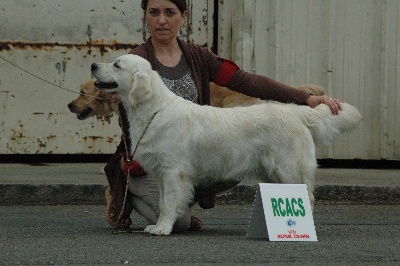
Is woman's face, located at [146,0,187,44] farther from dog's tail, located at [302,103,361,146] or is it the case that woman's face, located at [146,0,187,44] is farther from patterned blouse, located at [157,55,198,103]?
dog's tail, located at [302,103,361,146]

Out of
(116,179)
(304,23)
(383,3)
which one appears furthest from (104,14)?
(116,179)

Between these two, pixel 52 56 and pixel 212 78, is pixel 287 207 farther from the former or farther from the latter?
pixel 52 56

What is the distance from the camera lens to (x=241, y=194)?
10.8m

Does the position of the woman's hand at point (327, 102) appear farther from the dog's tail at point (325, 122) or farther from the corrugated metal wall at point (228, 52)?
the corrugated metal wall at point (228, 52)

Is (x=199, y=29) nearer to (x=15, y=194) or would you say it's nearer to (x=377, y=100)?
(x=377, y=100)

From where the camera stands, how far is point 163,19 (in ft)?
27.3

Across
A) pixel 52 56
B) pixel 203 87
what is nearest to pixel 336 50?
→ pixel 52 56

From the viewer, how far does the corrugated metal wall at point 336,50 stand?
1242cm

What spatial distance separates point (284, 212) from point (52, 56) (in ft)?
16.4

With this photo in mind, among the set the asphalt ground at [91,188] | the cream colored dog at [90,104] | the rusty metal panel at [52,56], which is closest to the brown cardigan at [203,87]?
the asphalt ground at [91,188]

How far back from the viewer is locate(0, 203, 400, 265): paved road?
704 centimetres

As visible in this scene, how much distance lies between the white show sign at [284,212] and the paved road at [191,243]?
95mm

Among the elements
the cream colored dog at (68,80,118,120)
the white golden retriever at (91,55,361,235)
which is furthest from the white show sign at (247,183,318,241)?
the cream colored dog at (68,80,118,120)

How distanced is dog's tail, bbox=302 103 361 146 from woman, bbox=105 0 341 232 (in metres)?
0.07
